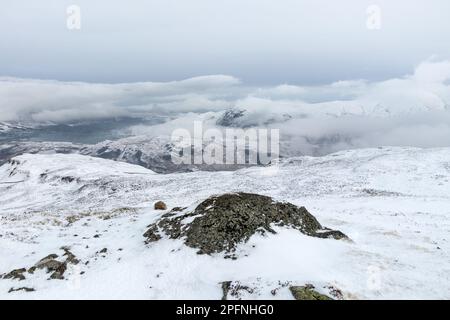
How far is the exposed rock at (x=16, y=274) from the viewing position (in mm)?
21636

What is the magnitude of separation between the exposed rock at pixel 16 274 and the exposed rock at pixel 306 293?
1466 centimetres

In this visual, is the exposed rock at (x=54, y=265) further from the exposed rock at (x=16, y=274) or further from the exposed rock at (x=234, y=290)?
A: the exposed rock at (x=234, y=290)

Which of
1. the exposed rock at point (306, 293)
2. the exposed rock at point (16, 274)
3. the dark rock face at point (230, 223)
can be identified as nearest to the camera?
the exposed rock at point (306, 293)

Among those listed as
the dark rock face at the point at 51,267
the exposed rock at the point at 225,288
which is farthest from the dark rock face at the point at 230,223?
the dark rock face at the point at 51,267

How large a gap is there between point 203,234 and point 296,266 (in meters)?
6.00

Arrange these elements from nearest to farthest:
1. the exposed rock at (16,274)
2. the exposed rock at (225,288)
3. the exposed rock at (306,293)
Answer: the exposed rock at (306,293), the exposed rock at (225,288), the exposed rock at (16,274)

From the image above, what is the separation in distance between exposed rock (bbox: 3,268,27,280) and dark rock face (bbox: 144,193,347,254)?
7136mm

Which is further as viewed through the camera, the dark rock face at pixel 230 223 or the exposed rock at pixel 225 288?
the dark rock face at pixel 230 223

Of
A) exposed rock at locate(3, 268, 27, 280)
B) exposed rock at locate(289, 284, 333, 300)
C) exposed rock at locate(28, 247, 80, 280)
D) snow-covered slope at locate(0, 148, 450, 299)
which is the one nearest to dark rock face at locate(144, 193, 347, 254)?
snow-covered slope at locate(0, 148, 450, 299)

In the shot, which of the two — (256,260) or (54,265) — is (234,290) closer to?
(256,260)

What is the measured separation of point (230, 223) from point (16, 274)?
39.5 ft

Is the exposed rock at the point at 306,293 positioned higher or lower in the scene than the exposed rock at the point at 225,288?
higher

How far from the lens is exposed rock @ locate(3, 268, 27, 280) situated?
2164 centimetres

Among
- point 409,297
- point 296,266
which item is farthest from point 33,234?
point 409,297
